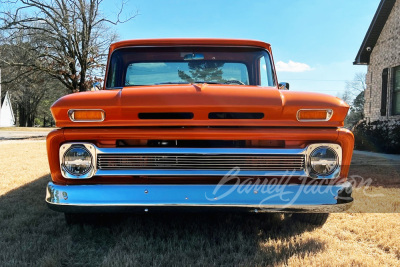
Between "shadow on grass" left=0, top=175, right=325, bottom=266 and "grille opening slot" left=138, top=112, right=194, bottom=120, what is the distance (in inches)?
36.9

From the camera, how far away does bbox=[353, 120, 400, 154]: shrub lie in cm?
799

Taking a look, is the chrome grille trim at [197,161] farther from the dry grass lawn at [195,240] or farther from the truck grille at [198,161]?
the dry grass lawn at [195,240]

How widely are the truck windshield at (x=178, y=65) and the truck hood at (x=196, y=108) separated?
103 centimetres

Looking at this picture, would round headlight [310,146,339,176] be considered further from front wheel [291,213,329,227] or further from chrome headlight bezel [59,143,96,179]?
chrome headlight bezel [59,143,96,179]

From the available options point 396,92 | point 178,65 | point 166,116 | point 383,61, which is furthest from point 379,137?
point 166,116

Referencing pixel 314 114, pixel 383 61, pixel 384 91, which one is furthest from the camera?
pixel 383 61

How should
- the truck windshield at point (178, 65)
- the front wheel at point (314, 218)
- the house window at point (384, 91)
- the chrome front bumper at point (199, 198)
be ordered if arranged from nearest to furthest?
the chrome front bumper at point (199, 198)
the front wheel at point (314, 218)
the truck windshield at point (178, 65)
the house window at point (384, 91)

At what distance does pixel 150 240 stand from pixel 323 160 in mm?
1412

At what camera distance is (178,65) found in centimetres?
331

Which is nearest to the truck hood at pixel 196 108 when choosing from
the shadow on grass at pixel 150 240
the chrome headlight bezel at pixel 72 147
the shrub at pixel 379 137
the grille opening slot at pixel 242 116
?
the grille opening slot at pixel 242 116

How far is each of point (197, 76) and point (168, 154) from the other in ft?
4.20

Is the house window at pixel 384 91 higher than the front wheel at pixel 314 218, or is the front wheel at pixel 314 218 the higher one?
the house window at pixel 384 91

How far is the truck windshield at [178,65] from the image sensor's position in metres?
3.27

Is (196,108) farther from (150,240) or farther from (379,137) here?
(379,137)
